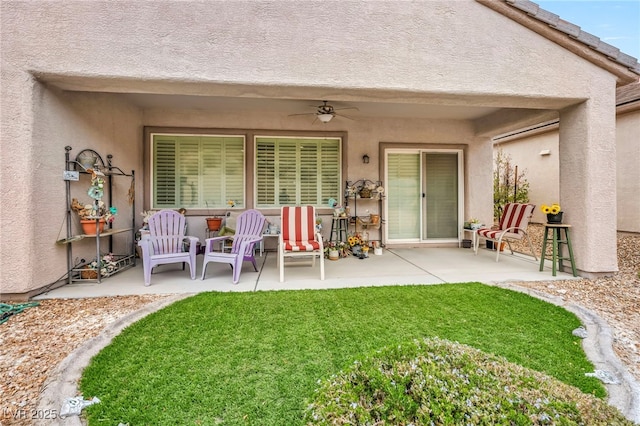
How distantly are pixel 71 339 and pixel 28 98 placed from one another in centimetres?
294

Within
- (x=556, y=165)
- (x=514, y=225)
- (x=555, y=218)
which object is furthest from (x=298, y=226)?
(x=556, y=165)

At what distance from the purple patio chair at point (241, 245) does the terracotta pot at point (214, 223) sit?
1.30 metres

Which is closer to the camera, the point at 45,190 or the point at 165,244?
the point at 45,190

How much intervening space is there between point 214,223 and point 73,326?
3432mm

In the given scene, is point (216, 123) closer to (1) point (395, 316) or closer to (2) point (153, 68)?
(2) point (153, 68)

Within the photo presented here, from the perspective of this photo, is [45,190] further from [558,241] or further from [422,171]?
[558,241]

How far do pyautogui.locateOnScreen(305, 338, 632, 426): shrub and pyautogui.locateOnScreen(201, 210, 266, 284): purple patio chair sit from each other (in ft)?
10.5

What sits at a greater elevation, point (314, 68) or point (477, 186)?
point (314, 68)

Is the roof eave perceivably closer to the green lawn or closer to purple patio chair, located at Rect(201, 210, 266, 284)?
the green lawn

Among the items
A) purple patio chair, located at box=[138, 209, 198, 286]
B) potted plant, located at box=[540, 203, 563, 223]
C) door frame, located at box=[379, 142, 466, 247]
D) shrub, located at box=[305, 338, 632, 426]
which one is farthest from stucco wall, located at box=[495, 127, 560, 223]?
purple patio chair, located at box=[138, 209, 198, 286]

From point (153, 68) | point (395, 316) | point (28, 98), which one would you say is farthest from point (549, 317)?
point (28, 98)

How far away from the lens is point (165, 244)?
481 centimetres

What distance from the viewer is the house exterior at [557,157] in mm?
7934

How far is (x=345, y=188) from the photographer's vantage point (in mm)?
7184
